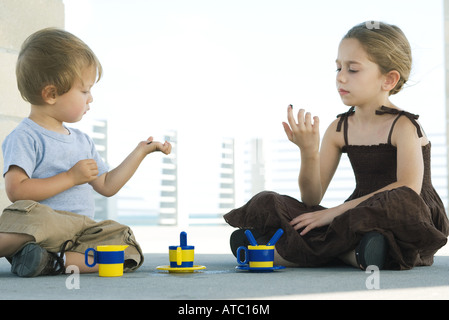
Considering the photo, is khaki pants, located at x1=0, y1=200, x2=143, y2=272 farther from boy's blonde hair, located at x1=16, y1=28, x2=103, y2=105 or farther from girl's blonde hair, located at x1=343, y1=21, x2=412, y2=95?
girl's blonde hair, located at x1=343, y1=21, x2=412, y2=95

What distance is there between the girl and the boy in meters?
0.38

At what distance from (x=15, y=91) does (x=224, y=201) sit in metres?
5.60

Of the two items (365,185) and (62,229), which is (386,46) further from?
(62,229)

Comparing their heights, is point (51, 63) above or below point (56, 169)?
above

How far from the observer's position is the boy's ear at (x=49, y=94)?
5.54 ft

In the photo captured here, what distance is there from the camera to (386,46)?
181 cm

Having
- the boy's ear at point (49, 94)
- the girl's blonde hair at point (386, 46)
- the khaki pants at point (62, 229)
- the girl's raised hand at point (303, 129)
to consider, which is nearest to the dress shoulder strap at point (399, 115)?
the girl's blonde hair at point (386, 46)

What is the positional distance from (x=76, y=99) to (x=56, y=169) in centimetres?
20

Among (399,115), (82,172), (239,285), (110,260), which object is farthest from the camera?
(399,115)

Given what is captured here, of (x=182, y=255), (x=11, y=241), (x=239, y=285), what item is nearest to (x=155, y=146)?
(x=182, y=255)

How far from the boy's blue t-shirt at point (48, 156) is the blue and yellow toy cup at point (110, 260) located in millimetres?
258

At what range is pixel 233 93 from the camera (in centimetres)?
1680

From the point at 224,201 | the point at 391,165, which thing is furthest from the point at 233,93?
the point at 391,165

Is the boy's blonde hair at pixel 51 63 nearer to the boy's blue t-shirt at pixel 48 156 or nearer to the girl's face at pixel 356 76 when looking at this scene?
the boy's blue t-shirt at pixel 48 156
